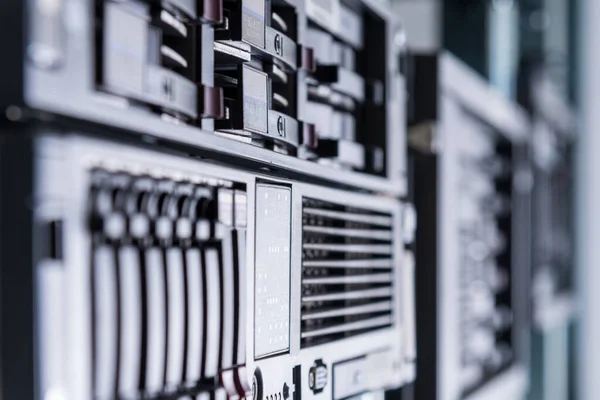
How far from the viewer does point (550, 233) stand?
2.83 m

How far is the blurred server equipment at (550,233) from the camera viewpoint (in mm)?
2451

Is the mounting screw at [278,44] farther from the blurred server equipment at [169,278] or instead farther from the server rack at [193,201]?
the blurred server equipment at [169,278]

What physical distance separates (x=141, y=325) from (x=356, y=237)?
51cm

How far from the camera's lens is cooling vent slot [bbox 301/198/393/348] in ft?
2.99

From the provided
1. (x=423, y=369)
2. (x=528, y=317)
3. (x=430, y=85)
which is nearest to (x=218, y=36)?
(x=430, y=85)

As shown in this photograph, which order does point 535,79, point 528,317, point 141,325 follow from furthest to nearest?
point 535,79, point 528,317, point 141,325

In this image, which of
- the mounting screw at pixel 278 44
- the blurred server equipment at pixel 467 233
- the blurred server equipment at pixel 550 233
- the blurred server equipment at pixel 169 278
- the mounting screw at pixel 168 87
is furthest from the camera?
the blurred server equipment at pixel 550 233

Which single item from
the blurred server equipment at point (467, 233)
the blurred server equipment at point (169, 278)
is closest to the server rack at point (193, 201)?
the blurred server equipment at point (169, 278)

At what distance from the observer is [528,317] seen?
2.22 m

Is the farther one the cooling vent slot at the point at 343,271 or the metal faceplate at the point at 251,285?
the cooling vent slot at the point at 343,271

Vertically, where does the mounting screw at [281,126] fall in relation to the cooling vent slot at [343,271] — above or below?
above

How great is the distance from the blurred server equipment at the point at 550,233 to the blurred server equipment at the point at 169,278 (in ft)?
4.94

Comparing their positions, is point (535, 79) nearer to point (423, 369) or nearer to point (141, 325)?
point (423, 369)

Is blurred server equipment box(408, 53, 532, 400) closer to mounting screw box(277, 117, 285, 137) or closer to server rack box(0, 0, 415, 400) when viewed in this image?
server rack box(0, 0, 415, 400)
